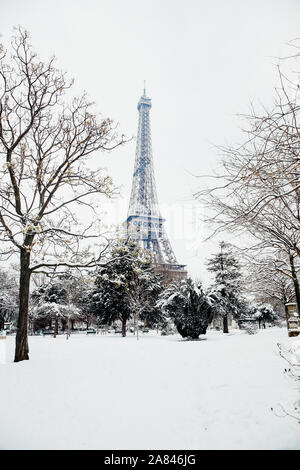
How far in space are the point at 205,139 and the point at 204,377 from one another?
5089 mm

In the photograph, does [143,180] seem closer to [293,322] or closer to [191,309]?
[191,309]

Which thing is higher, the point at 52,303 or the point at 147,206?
the point at 147,206

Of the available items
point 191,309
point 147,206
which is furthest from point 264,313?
point 147,206

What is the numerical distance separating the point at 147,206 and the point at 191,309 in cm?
3629

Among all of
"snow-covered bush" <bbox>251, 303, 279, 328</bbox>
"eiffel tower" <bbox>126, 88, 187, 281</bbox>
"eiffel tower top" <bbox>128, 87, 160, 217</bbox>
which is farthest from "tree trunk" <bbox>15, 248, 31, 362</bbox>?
"eiffel tower top" <bbox>128, 87, 160, 217</bbox>

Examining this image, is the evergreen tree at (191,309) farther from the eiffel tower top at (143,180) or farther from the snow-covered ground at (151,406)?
the eiffel tower top at (143,180)

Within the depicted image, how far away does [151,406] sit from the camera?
14.9ft

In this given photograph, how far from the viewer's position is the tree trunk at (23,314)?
7.60m

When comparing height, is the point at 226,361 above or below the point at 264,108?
below

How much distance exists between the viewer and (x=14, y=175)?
318 inches

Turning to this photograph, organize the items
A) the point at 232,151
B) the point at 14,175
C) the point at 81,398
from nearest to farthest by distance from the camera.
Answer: the point at 232,151 < the point at 81,398 < the point at 14,175

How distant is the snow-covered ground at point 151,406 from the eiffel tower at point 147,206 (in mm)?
34684
